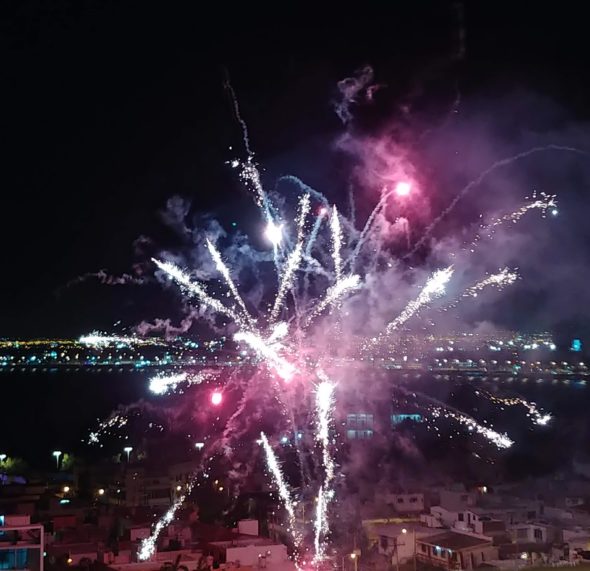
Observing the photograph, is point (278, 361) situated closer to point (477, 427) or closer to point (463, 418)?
point (477, 427)

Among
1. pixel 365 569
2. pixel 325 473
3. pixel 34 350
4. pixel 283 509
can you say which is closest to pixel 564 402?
pixel 325 473

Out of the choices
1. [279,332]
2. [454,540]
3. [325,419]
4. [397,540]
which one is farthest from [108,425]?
[454,540]

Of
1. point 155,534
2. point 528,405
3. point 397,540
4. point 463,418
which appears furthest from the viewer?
point 528,405

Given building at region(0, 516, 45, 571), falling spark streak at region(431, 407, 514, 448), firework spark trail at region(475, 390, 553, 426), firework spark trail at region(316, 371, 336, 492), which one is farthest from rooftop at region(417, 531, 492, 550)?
firework spark trail at region(475, 390, 553, 426)

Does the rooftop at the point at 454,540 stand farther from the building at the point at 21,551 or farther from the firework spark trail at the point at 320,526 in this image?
the building at the point at 21,551

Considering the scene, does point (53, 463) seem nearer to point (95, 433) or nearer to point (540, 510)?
point (95, 433)

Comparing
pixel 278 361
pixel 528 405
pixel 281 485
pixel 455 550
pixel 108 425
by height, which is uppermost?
pixel 278 361
